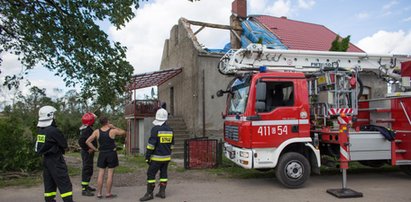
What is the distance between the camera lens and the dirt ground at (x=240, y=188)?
276 inches

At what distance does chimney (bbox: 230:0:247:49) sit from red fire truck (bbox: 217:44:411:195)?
29.0 ft

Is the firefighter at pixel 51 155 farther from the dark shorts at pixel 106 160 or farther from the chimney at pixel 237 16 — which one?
the chimney at pixel 237 16

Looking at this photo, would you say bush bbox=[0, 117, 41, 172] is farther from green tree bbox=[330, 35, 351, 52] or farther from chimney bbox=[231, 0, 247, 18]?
chimney bbox=[231, 0, 247, 18]

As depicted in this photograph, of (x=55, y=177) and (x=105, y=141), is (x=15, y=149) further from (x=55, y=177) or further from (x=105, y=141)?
(x=55, y=177)

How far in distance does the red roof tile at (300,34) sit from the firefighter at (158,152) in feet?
36.5

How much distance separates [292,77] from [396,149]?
127 inches

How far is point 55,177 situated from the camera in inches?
214

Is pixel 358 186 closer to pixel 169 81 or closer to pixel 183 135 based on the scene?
pixel 183 135

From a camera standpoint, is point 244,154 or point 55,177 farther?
point 244,154

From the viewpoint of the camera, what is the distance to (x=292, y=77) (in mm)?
7852

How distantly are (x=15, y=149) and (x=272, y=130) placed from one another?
7.15m

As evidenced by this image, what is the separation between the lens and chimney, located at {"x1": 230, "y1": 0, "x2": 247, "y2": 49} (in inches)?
689

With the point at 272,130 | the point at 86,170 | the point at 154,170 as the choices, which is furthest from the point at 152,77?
the point at 154,170

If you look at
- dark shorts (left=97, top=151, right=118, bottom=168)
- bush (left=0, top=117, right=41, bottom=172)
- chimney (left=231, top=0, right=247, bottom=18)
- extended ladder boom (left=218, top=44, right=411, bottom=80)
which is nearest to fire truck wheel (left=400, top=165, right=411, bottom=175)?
extended ladder boom (left=218, top=44, right=411, bottom=80)
